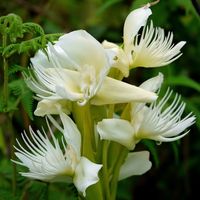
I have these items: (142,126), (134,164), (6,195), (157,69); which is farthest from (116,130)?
(157,69)

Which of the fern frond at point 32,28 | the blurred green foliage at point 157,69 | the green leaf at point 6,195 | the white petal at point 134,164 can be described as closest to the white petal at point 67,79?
the fern frond at point 32,28

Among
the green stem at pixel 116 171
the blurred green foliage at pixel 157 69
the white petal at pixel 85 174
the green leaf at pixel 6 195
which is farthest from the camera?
the blurred green foliage at pixel 157 69

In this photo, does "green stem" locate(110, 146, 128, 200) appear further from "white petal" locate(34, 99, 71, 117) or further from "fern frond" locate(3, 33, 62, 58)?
"fern frond" locate(3, 33, 62, 58)

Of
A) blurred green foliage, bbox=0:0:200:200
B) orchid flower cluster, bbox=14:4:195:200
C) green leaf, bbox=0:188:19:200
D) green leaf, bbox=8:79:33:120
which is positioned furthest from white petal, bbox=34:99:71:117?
blurred green foliage, bbox=0:0:200:200

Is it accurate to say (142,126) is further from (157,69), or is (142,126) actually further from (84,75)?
(157,69)

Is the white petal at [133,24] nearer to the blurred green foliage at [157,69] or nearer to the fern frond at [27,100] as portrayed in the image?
the fern frond at [27,100]

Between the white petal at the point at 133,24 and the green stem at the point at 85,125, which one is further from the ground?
the white petal at the point at 133,24

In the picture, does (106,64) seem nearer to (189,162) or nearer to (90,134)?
(90,134)
